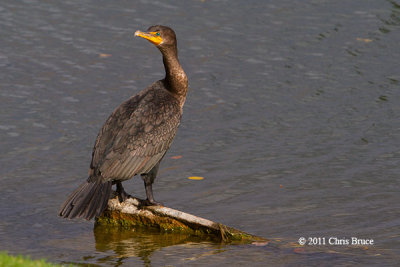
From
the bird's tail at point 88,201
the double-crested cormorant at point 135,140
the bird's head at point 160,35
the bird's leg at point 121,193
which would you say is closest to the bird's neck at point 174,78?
the double-crested cormorant at point 135,140

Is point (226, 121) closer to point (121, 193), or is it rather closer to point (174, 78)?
point (174, 78)

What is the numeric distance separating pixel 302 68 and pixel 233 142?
3.53 meters

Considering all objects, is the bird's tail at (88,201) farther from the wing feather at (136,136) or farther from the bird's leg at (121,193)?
the bird's leg at (121,193)

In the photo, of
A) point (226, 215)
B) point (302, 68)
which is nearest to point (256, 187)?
point (226, 215)

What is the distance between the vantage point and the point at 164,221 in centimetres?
955

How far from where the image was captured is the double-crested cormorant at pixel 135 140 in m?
9.12

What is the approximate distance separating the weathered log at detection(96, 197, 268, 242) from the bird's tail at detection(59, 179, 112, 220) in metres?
0.51

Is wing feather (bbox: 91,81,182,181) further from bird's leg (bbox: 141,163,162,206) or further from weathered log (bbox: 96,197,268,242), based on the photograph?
weathered log (bbox: 96,197,268,242)

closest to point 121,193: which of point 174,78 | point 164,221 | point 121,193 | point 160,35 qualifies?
point 121,193

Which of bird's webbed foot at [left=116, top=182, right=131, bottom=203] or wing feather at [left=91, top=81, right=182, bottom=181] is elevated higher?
wing feather at [left=91, top=81, right=182, bottom=181]

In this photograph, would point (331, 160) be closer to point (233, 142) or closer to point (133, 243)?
point (233, 142)

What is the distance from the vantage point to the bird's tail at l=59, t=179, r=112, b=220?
8961 millimetres

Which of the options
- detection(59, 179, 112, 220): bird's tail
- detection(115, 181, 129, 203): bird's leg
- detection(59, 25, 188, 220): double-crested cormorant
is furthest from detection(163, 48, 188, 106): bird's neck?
detection(59, 179, 112, 220): bird's tail

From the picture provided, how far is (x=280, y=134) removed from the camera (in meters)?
12.9
